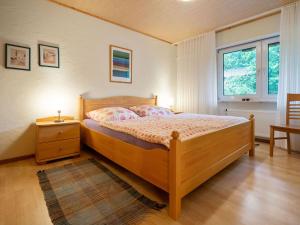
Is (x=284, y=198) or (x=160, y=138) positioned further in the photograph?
(x=284, y=198)

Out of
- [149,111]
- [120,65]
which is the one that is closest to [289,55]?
[149,111]

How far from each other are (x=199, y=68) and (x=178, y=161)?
3.27 m

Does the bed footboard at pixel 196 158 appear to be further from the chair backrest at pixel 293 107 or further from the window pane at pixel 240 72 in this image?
the window pane at pixel 240 72

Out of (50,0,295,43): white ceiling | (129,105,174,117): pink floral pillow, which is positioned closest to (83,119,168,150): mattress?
(129,105,174,117): pink floral pillow

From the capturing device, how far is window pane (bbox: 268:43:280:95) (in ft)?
10.3

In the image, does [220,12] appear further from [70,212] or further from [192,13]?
[70,212]

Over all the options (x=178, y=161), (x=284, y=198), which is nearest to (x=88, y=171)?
(x=178, y=161)

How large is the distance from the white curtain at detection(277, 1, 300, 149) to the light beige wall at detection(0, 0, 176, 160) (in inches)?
110

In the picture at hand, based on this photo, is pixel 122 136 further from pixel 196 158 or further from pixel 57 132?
pixel 57 132

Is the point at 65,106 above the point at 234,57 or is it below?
below

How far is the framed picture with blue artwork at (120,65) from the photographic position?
3.27 metres

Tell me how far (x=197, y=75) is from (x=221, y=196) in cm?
308

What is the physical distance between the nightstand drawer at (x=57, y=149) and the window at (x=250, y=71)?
10.8ft

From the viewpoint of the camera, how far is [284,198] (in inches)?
57.7
